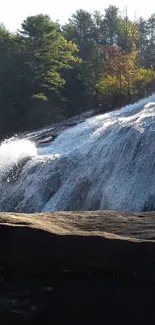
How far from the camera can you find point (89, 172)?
1648 cm

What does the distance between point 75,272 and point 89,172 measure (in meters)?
10.0

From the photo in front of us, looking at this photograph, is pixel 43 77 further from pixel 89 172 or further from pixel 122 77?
pixel 89 172

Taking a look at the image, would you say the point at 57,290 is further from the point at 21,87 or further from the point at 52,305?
the point at 21,87

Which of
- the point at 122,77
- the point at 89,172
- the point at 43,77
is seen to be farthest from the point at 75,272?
the point at 43,77

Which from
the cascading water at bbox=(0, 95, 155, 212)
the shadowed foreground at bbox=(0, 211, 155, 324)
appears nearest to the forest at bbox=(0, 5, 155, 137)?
the cascading water at bbox=(0, 95, 155, 212)

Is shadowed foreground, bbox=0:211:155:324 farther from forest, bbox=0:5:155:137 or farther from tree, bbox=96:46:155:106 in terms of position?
forest, bbox=0:5:155:137

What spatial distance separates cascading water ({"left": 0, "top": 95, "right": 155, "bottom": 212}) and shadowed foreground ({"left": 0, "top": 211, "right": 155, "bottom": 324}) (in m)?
6.91

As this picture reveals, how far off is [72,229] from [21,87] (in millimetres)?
36678

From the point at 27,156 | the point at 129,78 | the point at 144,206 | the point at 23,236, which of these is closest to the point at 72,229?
the point at 23,236

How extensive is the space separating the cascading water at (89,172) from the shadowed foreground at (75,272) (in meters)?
6.91

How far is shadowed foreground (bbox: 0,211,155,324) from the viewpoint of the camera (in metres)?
6.27

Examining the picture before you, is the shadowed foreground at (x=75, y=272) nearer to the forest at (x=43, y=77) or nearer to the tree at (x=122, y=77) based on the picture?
the tree at (x=122, y=77)

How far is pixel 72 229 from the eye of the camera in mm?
6691

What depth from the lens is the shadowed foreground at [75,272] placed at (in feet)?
20.6
